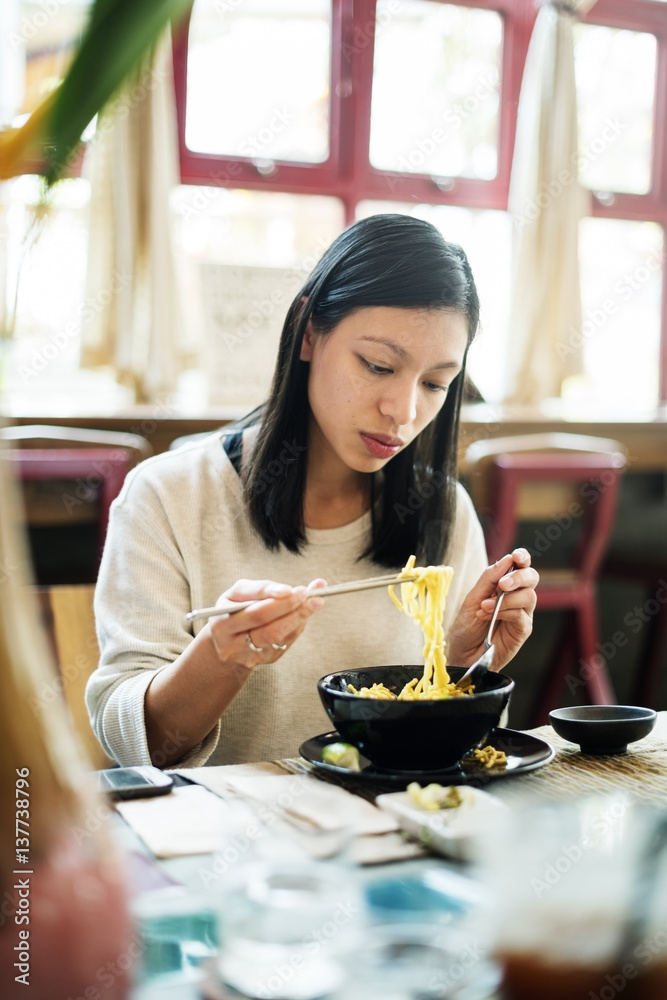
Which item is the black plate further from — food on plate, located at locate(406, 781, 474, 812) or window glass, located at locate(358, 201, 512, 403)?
window glass, located at locate(358, 201, 512, 403)

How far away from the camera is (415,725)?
1.21 metres

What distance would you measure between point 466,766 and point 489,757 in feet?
0.11

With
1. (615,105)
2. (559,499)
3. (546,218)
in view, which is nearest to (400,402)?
(559,499)

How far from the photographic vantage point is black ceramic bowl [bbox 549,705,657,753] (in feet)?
4.53

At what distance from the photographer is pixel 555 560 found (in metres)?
4.70

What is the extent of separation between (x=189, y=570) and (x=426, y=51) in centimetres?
392

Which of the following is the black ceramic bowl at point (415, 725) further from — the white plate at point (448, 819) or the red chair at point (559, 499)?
the red chair at point (559, 499)

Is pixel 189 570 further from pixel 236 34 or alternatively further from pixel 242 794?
pixel 236 34

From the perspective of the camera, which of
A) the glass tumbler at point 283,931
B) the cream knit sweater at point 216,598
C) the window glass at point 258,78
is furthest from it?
the window glass at point 258,78

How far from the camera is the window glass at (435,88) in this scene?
4.91 meters

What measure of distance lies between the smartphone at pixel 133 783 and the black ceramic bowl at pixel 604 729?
1.71 ft

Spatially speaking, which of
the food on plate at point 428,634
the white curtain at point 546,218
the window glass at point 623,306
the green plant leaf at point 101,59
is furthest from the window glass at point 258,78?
the green plant leaf at point 101,59

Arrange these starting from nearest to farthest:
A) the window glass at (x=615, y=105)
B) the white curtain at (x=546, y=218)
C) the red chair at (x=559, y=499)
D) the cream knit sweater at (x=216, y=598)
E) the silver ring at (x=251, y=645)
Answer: the silver ring at (x=251, y=645), the cream knit sweater at (x=216, y=598), the red chair at (x=559, y=499), the white curtain at (x=546, y=218), the window glass at (x=615, y=105)

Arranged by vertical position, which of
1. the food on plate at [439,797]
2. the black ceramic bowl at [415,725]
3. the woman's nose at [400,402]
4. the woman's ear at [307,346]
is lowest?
the food on plate at [439,797]
